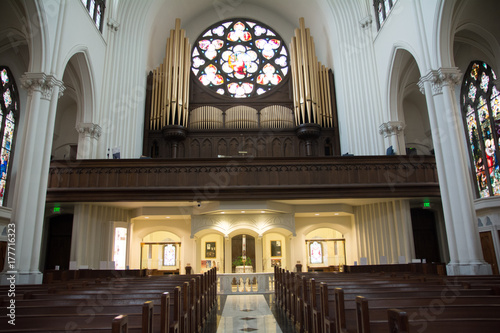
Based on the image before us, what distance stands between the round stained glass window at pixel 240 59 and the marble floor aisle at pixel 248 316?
11257 mm

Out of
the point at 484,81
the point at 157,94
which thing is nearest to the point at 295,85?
the point at 157,94

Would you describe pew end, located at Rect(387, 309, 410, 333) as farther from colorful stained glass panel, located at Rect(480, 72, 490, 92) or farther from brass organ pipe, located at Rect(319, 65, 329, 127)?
brass organ pipe, located at Rect(319, 65, 329, 127)

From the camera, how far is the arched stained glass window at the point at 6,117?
12523 mm

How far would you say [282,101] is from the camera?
18266 mm

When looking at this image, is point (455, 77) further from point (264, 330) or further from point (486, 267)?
point (264, 330)

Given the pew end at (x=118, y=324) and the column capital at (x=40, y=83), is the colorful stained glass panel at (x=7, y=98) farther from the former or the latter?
the pew end at (x=118, y=324)

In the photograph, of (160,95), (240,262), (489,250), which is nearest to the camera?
(489,250)

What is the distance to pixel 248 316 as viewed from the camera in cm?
793

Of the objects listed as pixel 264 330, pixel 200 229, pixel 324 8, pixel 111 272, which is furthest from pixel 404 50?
pixel 111 272

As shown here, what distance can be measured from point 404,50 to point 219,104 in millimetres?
8612

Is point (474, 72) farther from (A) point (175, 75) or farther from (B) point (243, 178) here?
(A) point (175, 75)

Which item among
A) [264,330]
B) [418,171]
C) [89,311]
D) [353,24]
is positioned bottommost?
[264,330]

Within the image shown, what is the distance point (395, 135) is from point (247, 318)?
9.24m

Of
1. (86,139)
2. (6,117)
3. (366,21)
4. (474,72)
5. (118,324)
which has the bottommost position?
(118,324)
